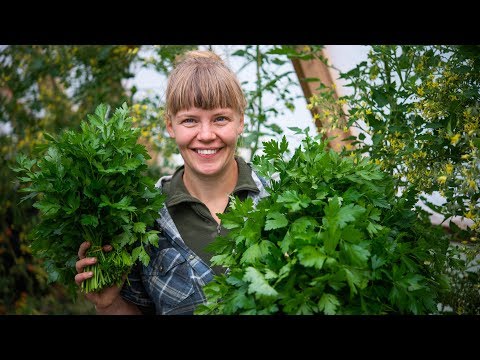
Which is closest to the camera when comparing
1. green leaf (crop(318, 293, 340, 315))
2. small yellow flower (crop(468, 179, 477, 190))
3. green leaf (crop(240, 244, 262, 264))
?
green leaf (crop(318, 293, 340, 315))

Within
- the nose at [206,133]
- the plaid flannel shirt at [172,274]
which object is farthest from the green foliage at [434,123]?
the plaid flannel shirt at [172,274]

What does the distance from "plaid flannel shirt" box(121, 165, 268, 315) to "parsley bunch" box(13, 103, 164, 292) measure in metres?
0.19

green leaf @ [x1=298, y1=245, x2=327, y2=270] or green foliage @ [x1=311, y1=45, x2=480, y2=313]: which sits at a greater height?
green foliage @ [x1=311, y1=45, x2=480, y2=313]

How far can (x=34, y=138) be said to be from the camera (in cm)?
437

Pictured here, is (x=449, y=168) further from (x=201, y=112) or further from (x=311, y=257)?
(x=201, y=112)

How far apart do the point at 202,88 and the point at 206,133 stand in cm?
16

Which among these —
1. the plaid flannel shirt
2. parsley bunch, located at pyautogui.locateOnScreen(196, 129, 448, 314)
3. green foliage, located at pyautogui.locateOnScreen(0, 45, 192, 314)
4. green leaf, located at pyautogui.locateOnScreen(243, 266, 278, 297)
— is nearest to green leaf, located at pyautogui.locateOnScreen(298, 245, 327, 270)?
parsley bunch, located at pyautogui.locateOnScreen(196, 129, 448, 314)

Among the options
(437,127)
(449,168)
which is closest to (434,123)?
(437,127)

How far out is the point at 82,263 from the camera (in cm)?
187

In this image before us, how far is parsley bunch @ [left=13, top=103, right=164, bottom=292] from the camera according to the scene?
1764 mm

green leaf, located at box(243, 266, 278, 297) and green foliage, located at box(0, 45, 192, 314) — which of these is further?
green foliage, located at box(0, 45, 192, 314)

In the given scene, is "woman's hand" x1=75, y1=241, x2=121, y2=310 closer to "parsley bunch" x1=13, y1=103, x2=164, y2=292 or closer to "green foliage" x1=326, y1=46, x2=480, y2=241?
"parsley bunch" x1=13, y1=103, x2=164, y2=292

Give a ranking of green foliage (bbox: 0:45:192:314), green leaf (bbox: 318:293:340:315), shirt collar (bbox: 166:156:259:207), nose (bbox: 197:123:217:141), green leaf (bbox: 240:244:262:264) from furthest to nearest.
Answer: green foliage (bbox: 0:45:192:314), shirt collar (bbox: 166:156:259:207), nose (bbox: 197:123:217:141), green leaf (bbox: 240:244:262:264), green leaf (bbox: 318:293:340:315)

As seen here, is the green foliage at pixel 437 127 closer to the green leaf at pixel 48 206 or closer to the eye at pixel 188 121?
the eye at pixel 188 121
